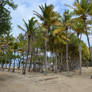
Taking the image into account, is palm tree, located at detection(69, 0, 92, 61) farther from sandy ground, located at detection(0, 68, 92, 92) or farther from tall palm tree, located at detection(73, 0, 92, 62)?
sandy ground, located at detection(0, 68, 92, 92)

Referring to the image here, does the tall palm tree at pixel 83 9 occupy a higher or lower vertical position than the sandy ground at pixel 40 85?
higher

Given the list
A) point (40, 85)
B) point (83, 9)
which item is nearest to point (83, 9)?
point (83, 9)

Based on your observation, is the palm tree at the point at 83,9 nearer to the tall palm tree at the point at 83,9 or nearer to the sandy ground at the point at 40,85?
the tall palm tree at the point at 83,9

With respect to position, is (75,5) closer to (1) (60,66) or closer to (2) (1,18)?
(2) (1,18)

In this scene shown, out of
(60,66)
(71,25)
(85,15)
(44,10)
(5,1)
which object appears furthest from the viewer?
(60,66)

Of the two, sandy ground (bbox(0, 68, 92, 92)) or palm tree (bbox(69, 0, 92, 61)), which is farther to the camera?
palm tree (bbox(69, 0, 92, 61))

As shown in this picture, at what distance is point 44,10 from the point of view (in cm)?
1731

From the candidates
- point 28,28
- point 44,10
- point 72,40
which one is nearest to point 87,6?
point 44,10

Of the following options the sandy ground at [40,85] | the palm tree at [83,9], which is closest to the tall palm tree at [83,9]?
the palm tree at [83,9]

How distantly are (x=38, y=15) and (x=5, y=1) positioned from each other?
963cm

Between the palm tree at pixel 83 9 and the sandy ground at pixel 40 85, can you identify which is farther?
the palm tree at pixel 83 9

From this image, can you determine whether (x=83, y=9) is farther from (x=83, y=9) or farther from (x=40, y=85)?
(x=40, y=85)

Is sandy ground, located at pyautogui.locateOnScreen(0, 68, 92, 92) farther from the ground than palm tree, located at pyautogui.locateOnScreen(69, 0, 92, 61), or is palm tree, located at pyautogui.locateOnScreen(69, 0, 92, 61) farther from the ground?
palm tree, located at pyautogui.locateOnScreen(69, 0, 92, 61)

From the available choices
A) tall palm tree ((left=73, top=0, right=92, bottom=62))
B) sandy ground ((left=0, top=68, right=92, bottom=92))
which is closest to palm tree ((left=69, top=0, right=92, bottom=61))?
tall palm tree ((left=73, top=0, right=92, bottom=62))
